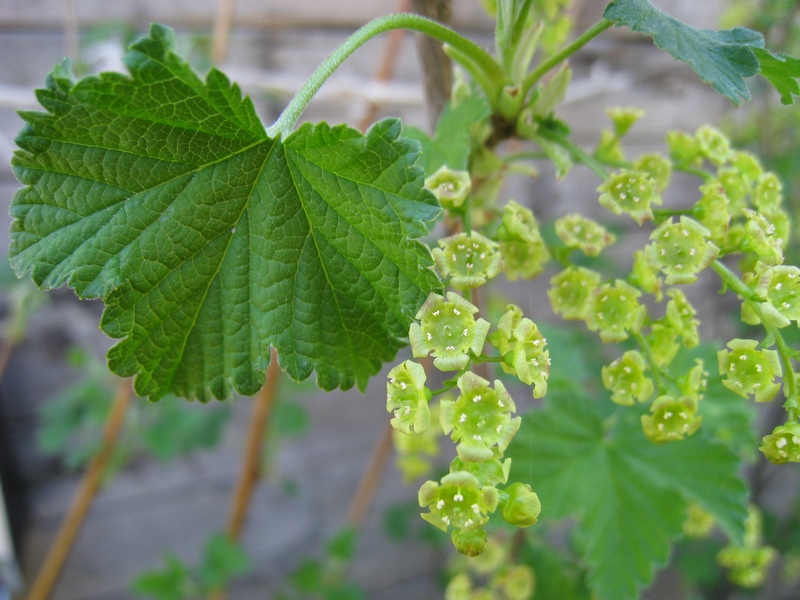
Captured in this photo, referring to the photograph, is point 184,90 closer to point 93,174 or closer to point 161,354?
point 93,174

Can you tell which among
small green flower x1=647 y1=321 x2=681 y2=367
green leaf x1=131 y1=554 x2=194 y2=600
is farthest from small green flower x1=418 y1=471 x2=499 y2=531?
green leaf x1=131 y1=554 x2=194 y2=600

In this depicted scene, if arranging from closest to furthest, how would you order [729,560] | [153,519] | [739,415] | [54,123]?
[54,123], [739,415], [729,560], [153,519]

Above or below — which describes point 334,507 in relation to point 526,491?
below

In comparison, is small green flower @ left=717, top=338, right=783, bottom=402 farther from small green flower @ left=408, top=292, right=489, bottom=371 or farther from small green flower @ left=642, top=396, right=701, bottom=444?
small green flower @ left=408, top=292, right=489, bottom=371

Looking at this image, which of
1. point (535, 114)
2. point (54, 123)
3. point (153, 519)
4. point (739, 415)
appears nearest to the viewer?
point (54, 123)

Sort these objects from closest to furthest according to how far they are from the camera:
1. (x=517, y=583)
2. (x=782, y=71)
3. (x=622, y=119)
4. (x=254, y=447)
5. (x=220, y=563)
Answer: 1. (x=782, y=71)
2. (x=622, y=119)
3. (x=517, y=583)
4. (x=254, y=447)
5. (x=220, y=563)

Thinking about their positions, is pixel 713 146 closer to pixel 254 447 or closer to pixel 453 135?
pixel 453 135

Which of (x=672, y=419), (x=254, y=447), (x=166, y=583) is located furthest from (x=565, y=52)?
(x=166, y=583)

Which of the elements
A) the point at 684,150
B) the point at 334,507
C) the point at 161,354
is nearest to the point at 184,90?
the point at 161,354
